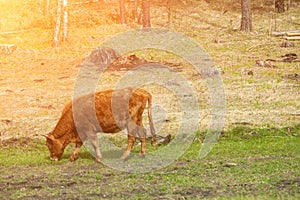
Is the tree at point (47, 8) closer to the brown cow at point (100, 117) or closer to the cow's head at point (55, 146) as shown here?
the cow's head at point (55, 146)

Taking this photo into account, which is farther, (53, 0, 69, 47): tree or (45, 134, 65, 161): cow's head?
(53, 0, 69, 47): tree

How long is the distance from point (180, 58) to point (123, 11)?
15.9 metres

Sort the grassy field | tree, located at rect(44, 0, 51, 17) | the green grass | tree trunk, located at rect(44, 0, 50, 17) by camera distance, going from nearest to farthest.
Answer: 1. the green grass
2. the grassy field
3. tree trunk, located at rect(44, 0, 50, 17)
4. tree, located at rect(44, 0, 51, 17)

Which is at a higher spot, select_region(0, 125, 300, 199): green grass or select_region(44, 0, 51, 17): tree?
select_region(0, 125, 300, 199): green grass

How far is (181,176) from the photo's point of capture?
17.1 meters

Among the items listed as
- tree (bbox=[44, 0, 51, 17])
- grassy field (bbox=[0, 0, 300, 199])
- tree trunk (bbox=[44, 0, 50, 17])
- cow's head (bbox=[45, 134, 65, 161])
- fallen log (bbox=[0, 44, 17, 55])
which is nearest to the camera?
grassy field (bbox=[0, 0, 300, 199])

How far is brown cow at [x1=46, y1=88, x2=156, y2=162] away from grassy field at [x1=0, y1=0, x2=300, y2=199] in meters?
0.81

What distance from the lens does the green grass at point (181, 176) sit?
50.1 feet

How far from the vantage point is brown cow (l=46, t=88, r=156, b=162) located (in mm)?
19469

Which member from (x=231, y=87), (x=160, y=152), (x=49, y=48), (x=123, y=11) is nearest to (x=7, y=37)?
(x=49, y=48)

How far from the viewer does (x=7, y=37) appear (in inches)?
2127

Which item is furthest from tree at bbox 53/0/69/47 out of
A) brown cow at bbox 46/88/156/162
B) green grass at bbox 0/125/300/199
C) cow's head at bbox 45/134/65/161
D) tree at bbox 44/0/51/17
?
brown cow at bbox 46/88/156/162

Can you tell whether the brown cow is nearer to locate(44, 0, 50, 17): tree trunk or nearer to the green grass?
the green grass

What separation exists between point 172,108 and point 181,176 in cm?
1354
